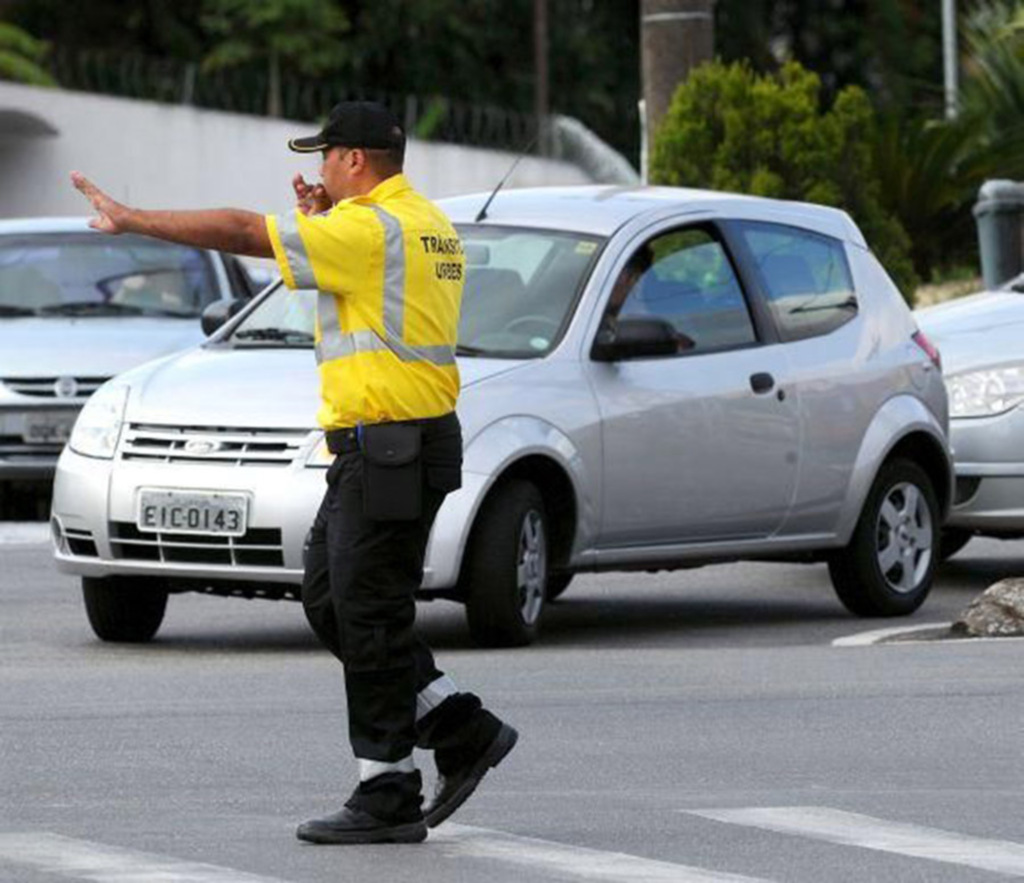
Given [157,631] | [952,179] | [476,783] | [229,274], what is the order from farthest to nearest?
[952,179]
[229,274]
[157,631]
[476,783]

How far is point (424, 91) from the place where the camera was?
60188 millimetres

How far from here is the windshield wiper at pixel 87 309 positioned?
64.2ft

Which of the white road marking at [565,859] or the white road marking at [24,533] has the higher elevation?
the white road marking at [565,859]

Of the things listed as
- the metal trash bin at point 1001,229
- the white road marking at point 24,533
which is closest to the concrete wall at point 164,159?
the metal trash bin at point 1001,229

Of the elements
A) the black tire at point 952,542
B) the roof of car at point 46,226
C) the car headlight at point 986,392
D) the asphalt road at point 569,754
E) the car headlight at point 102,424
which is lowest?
the black tire at point 952,542

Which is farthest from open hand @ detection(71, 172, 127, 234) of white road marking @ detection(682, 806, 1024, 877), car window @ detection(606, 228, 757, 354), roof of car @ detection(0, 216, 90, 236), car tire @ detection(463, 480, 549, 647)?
roof of car @ detection(0, 216, 90, 236)

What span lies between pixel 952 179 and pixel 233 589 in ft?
46.3

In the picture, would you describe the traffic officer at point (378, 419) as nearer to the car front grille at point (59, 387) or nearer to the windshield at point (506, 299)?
the windshield at point (506, 299)

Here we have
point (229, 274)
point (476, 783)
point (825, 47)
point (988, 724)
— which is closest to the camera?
point (476, 783)

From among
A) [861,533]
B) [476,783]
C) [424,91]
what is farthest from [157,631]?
[424,91]

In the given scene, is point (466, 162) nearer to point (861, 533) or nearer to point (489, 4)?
point (489, 4)

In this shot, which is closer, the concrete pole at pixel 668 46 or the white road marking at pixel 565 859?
the white road marking at pixel 565 859

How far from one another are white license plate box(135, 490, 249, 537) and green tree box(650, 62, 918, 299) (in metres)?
9.66

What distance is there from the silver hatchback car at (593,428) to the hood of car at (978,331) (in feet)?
3.20
